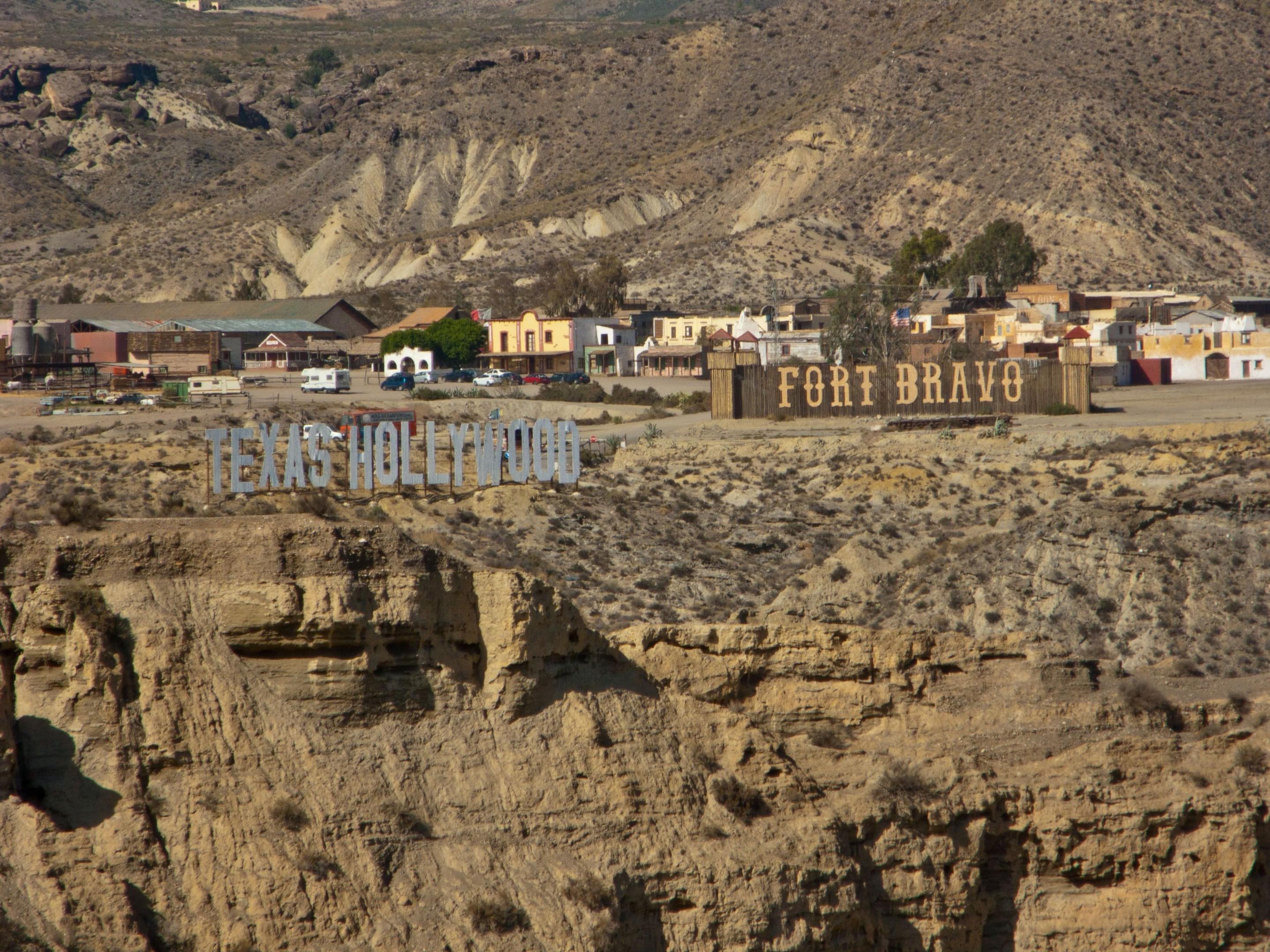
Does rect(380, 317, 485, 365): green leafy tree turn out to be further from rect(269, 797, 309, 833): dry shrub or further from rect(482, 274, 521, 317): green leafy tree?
rect(269, 797, 309, 833): dry shrub

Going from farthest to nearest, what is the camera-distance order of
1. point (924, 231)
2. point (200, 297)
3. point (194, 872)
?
point (200, 297)
point (924, 231)
point (194, 872)

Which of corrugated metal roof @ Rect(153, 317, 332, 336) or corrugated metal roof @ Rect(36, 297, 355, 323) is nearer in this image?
corrugated metal roof @ Rect(153, 317, 332, 336)

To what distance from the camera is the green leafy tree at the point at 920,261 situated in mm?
102125

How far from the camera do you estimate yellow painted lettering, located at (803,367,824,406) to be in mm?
61625

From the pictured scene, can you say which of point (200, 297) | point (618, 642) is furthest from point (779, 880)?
point (200, 297)

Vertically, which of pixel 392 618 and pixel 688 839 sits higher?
pixel 392 618

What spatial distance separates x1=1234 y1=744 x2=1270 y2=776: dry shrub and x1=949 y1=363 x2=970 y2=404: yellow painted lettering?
4463cm

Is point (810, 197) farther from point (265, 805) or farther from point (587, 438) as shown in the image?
point (265, 805)

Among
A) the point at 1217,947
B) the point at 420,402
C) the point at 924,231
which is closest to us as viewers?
the point at 1217,947

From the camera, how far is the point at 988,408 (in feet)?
200

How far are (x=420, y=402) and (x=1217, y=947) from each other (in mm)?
55584

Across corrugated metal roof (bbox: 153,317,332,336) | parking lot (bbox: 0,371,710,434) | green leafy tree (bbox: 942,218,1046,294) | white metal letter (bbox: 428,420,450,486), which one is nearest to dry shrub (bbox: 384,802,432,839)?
white metal letter (bbox: 428,420,450,486)

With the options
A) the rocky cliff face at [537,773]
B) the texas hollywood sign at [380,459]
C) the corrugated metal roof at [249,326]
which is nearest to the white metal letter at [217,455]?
the texas hollywood sign at [380,459]

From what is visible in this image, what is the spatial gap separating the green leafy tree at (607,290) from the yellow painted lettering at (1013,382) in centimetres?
4648
